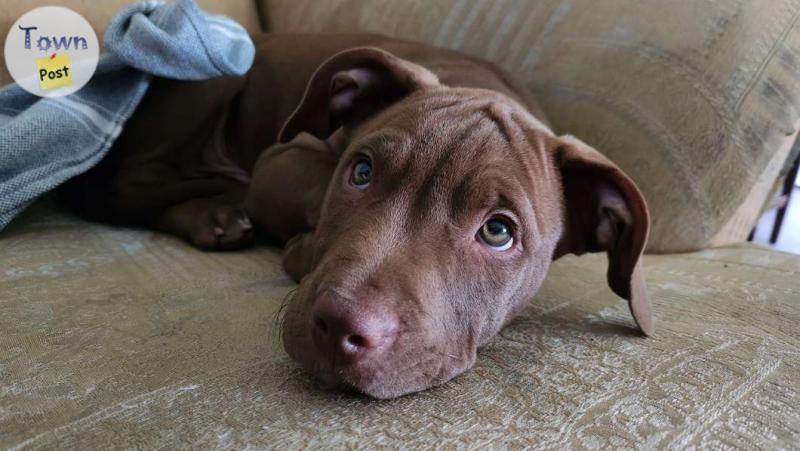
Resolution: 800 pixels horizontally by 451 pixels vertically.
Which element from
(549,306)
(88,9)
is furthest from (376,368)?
(88,9)

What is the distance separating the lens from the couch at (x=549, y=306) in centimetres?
125

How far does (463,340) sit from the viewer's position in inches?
60.1

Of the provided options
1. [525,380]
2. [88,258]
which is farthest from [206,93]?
[525,380]

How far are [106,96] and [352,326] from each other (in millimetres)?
1818

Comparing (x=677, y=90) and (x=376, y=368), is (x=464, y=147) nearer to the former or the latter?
(x=376, y=368)

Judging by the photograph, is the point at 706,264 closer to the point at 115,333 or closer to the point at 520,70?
the point at 520,70

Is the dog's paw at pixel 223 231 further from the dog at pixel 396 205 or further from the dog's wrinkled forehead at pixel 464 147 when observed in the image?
the dog's wrinkled forehead at pixel 464 147

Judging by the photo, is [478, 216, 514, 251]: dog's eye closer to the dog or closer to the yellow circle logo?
the dog

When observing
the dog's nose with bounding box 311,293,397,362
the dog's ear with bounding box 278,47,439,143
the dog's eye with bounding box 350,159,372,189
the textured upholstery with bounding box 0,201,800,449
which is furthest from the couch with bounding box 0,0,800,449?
the dog's ear with bounding box 278,47,439,143

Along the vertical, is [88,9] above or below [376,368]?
below

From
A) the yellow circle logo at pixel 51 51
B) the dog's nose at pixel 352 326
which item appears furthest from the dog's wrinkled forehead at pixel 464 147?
the yellow circle logo at pixel 51 51

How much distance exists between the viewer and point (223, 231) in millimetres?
2480

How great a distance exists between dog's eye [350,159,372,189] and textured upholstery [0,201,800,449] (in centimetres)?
41

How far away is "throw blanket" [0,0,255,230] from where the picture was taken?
2277mm
